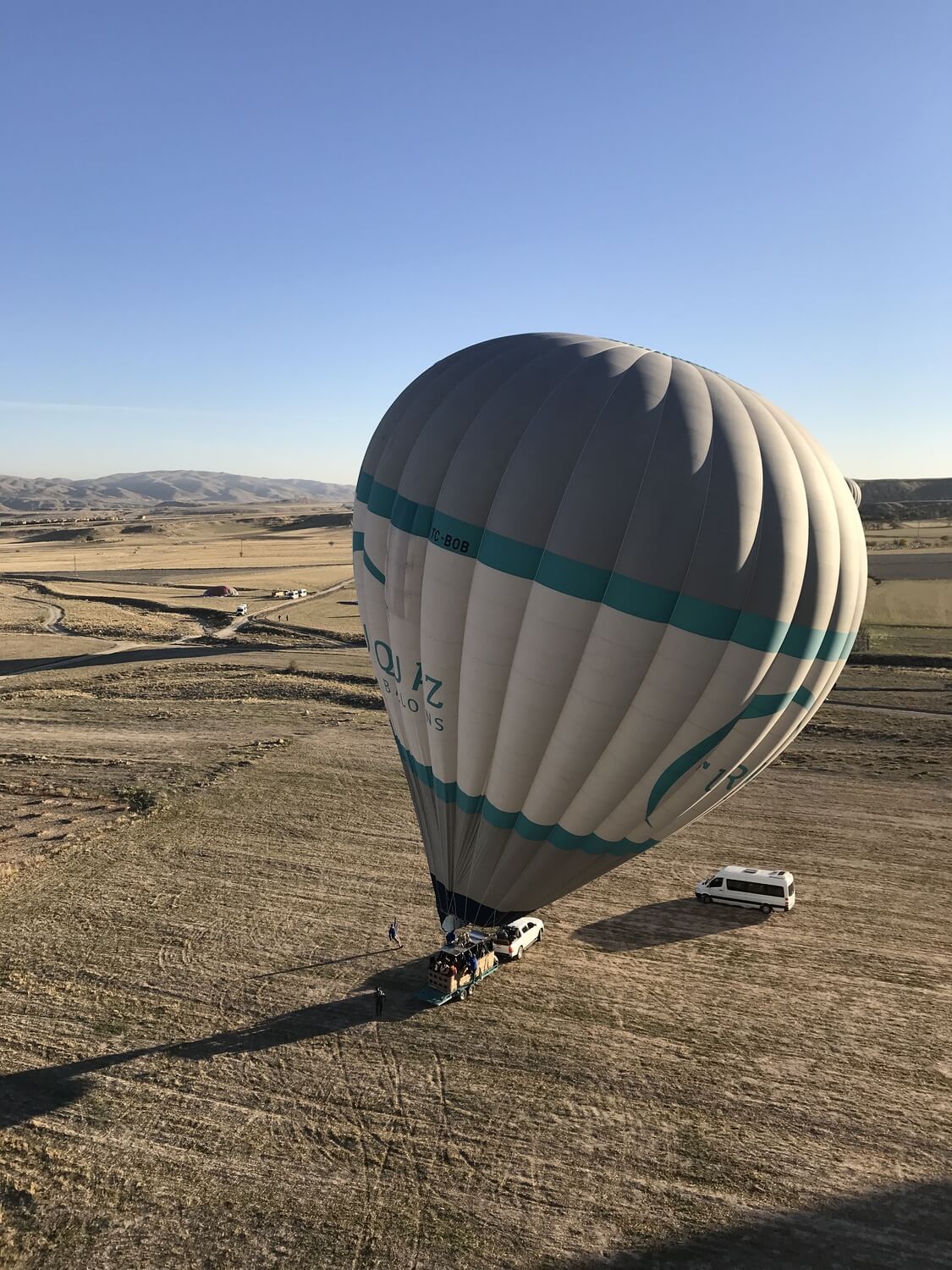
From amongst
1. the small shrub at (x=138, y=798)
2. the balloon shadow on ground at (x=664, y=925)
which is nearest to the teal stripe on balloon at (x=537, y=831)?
the balloon shadow on ground at (x=664, y=925)

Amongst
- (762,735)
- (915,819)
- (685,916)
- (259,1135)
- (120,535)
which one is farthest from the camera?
(120,535)

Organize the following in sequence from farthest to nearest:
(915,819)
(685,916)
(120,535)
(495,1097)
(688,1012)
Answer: (120,535) → (915,819) → (685,916) → (688,1012) → (495,1097)

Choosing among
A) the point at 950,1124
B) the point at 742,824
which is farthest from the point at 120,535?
the point at 950,1124

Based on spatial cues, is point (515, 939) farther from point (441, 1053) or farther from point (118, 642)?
point (118, 642)

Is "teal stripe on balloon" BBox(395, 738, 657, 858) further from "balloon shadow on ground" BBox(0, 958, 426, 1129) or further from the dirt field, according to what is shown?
"balloon shadow on ground" BBox(0, 958, 426, 1129)

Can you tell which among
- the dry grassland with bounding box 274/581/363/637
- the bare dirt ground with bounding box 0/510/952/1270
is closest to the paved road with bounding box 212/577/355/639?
the dry grassland with bounding box 274/581/363/637

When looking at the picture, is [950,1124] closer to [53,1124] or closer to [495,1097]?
[495,1097]

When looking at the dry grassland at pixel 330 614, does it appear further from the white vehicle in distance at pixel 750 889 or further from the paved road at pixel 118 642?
the white vehicle in distance at pixel 750 889
